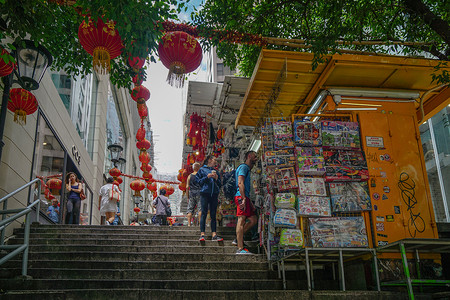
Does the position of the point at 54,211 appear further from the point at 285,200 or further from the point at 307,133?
the point at 307,133

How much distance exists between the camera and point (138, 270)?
620 cm

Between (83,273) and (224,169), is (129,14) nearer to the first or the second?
(83,273)

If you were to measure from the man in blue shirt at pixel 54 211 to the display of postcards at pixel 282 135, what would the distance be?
27.9ft

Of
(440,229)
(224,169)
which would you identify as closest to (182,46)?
(440,229)

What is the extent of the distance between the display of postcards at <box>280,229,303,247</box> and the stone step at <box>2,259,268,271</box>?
78 cm

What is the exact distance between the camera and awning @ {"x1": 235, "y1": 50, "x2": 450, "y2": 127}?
292 inches

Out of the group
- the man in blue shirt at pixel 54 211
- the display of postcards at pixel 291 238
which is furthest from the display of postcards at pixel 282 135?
the man in blue shirt at pixel 54 211

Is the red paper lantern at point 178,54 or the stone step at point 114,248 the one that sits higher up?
the red paper lantern at point 178,54

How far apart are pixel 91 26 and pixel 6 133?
4477mm

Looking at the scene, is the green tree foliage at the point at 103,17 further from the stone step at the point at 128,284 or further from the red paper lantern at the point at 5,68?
the stone step at the point at 128,284

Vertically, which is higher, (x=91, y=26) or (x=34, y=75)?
(x=91, y=26)

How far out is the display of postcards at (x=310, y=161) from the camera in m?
6.92

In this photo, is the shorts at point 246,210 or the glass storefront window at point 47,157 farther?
the glass storefront window at point 47,157

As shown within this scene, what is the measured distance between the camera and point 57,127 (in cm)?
1319
